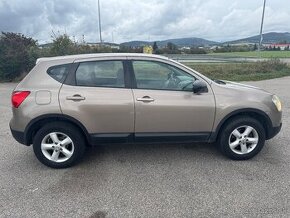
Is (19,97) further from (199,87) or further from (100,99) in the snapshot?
(199,87)

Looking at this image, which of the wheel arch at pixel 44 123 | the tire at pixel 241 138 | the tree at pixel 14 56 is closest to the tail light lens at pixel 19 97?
the wheel arch at pixel 44 123

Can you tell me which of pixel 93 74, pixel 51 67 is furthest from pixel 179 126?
pixel 51 67

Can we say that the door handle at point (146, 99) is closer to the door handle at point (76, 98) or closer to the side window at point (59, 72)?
the door handle at point (76, 98)

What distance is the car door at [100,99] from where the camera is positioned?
3.84 metres

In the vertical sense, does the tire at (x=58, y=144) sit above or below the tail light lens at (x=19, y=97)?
below

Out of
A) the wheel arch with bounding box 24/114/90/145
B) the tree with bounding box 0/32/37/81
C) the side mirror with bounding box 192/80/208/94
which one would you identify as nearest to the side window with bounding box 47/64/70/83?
the wheel arch with bounding box 24/114/90/145

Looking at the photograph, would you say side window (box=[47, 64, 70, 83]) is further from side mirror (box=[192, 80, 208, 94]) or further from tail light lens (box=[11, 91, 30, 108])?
side mirror (box=[192, 80, 208, 94])

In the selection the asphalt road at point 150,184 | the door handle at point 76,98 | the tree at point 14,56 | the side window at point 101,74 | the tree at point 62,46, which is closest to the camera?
the asphalt road at point 150,184

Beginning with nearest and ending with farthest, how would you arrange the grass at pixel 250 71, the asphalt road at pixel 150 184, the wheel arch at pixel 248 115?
the asphalt road at pixel 150 184 < the wheel arch at pixel 248 115 < the grass at pixel 250 71

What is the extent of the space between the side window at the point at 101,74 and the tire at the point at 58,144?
2.29 ft

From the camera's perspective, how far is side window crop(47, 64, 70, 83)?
12.9 feet

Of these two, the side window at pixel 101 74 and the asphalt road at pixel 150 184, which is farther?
the side window at pixel 101 74

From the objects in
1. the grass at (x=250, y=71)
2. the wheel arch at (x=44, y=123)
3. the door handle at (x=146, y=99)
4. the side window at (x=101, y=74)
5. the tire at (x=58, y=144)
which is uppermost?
the side window at (x=101, y=74)

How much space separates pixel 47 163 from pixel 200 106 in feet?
7.80
